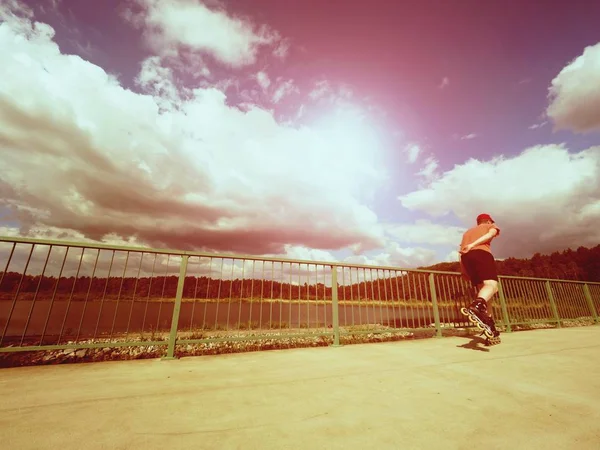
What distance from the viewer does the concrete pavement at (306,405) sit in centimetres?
136

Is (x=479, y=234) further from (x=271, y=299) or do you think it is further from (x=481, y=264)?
(x=271, y=299)

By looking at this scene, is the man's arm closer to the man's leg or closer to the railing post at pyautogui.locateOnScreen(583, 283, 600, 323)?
the man's leg

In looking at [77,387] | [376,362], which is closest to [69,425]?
[77,387]

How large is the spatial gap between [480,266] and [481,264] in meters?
0.03

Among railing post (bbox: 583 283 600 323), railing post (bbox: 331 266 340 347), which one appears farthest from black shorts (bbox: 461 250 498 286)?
railing post (bbox: 583 283 600 323)

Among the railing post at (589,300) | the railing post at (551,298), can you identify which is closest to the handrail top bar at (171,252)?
the railing post at (551,298)

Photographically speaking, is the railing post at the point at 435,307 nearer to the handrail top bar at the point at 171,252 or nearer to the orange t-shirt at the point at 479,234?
the handrail top bar at the point at 171,252

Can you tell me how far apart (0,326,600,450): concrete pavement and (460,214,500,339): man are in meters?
0.69

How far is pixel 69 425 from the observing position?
5.04 ft

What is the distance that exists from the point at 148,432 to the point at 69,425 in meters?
0.53

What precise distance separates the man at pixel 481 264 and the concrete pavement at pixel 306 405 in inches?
27.3

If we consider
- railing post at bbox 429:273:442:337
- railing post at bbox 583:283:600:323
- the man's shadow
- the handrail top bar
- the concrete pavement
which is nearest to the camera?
the concrete pavement

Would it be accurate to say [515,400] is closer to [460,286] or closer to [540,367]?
[540,367]

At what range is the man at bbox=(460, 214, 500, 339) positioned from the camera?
11.9 feet
